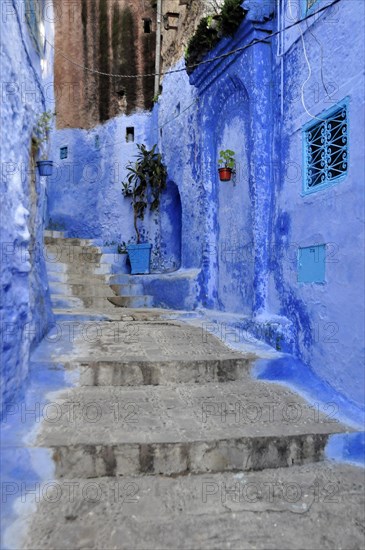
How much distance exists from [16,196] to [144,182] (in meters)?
6.70

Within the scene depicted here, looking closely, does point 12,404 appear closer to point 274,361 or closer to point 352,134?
point 274,361

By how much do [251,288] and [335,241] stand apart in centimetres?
179

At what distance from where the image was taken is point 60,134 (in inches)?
472

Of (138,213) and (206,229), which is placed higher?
(138,213)

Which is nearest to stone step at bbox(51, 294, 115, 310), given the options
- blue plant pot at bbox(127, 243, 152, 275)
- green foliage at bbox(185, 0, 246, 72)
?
blue plant pot at bbox(127, 243, 152, 275)

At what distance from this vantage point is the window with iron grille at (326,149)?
3717 millimetres

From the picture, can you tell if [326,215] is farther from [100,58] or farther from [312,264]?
[100,58]

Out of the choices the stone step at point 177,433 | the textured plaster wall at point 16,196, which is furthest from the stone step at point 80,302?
the stone step at point 177,433

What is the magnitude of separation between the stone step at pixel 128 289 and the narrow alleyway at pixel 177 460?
370 cm

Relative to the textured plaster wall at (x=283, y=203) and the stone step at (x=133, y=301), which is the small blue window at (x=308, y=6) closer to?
the textured plaster wall at (x=283, y=203)

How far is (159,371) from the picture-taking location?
397 cm

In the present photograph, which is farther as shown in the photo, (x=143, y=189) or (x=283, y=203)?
(x=143, y=189)

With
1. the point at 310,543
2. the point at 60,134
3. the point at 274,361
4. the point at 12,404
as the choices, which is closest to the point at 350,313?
the point at 274,361

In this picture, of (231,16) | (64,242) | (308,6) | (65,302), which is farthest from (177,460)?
(64,242)
